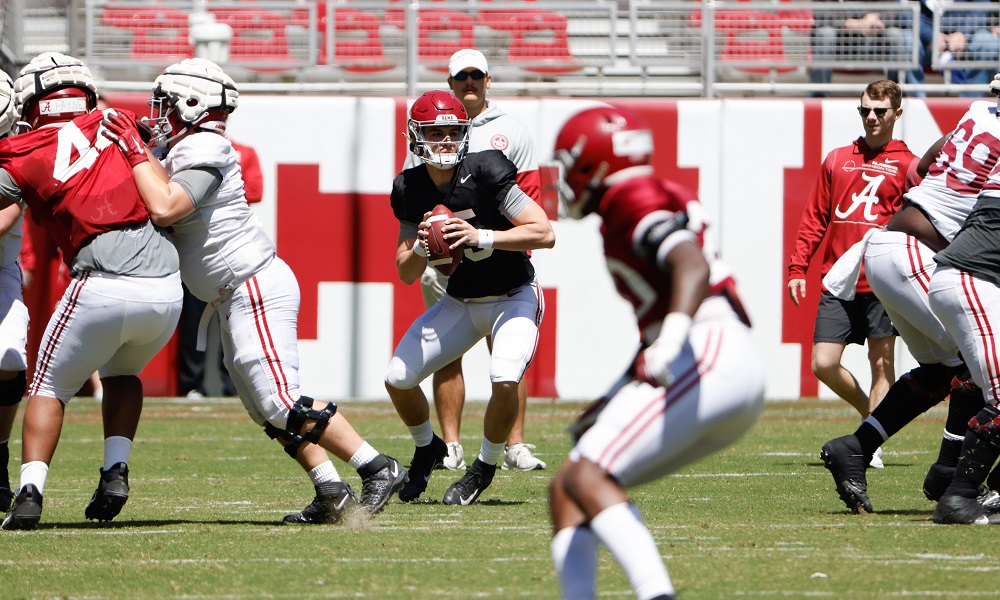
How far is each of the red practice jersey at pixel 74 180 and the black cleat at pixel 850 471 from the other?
3010 mm

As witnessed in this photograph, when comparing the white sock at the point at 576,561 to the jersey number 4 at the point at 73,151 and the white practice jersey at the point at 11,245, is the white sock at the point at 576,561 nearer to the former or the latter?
the jersey number 4 at the point at 73,151

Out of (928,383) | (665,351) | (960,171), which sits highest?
(960,171)

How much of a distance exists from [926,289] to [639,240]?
2769 millimetres

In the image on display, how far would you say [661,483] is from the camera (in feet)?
23.9

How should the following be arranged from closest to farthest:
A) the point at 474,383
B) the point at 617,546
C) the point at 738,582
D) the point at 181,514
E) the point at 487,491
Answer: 1. the point at 617,546
2. the point at 738,582
3. the point at 181,514
4. the point at 487,491
5. the point at 474,383

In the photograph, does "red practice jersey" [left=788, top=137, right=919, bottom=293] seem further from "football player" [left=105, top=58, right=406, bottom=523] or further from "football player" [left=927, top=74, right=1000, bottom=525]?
"football player" [left=105, top=58, right=406, bottom=523]

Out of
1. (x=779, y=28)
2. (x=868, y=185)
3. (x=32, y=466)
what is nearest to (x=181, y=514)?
(x=32, y=466)

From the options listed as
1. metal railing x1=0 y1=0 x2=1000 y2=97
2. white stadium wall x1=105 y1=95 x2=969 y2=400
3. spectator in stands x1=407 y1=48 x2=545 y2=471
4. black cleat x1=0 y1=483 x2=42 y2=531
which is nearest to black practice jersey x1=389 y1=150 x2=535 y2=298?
spectator in stands x1=407 y1=48 x2=545 y2=471

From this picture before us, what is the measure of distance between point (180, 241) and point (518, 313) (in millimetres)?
1576

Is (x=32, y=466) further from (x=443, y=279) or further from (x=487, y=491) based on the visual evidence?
(x=443, y=279)

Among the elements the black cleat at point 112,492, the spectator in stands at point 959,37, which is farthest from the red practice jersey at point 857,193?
the spectator in stands at point 959,37

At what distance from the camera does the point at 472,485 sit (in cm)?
650

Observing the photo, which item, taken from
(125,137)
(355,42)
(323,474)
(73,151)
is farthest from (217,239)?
(355,42)

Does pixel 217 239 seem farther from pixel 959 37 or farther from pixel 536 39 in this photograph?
pixel 959 37
